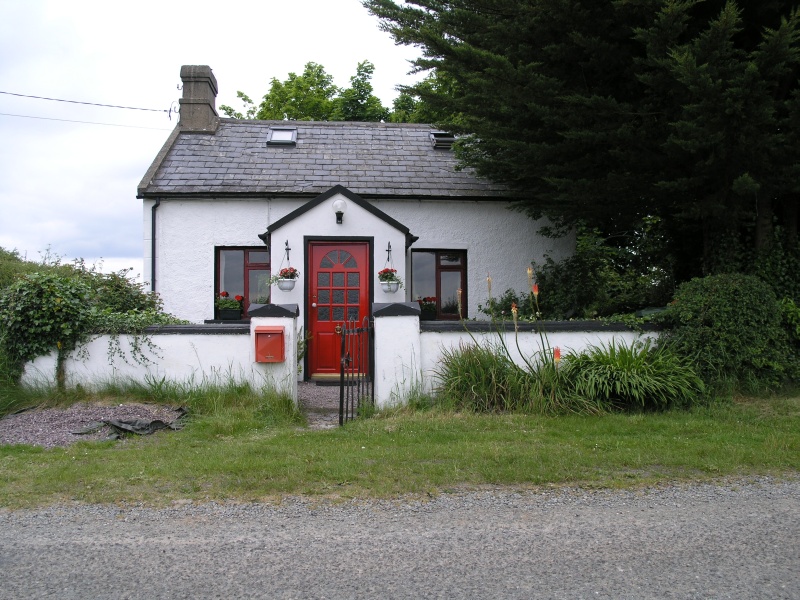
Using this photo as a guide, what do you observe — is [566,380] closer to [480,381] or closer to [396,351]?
[480,381]

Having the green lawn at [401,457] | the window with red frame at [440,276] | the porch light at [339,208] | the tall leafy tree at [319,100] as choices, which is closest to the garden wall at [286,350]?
the green lawn at [401,457]

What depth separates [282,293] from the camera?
36.9 feet

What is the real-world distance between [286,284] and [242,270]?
8.19 feet

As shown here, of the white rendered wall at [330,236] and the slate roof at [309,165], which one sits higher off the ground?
the slate roof at [309,165]

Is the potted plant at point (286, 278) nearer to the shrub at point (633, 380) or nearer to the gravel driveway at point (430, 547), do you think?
the shrub at point (633, 380)

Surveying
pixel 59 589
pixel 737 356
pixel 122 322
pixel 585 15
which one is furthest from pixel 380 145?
pixel 59 589

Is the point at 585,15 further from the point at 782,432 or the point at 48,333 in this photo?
the point at 48,333

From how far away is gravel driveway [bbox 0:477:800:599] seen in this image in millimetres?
3529

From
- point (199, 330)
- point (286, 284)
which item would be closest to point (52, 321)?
point (199, 330)

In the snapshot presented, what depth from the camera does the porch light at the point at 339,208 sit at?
11289 mm

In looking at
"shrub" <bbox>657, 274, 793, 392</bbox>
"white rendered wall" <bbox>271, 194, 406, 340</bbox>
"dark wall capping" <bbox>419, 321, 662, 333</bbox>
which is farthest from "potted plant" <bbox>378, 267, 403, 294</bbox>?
"shrub" <bbox>657, 274, 793, 392</bbox>

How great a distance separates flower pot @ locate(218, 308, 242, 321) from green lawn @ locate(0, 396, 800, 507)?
5129 mm

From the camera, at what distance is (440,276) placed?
13.6m

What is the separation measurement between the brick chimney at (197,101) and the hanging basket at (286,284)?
239 inches
